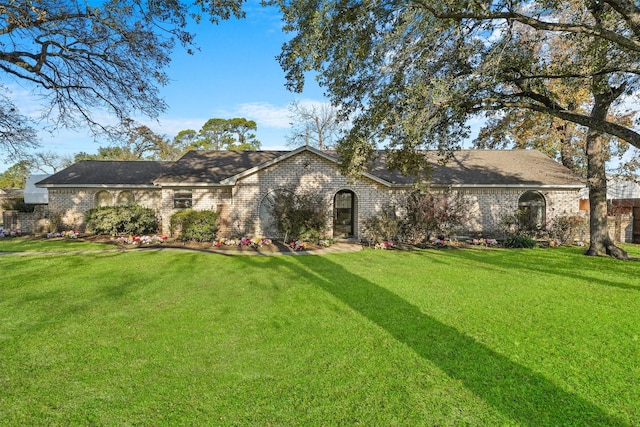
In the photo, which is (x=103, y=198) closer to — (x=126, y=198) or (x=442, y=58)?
(x=126, y=198)

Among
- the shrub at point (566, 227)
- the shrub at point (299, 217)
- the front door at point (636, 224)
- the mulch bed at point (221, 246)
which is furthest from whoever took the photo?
the front door at point (636, 224)

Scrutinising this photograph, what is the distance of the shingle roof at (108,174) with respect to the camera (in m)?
18.8

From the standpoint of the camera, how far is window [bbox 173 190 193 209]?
1636 centimetres

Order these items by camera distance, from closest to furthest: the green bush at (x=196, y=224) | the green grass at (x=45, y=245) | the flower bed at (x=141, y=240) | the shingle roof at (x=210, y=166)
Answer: the green grass at (x=45, y=245), the flower bed at (x=141, y=240), the green bush at (x=196, y=224), the shingle roof at (x=210, y=166)

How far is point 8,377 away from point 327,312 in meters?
4.21

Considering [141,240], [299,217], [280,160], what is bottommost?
[141,240]

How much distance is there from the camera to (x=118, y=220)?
51.3ft

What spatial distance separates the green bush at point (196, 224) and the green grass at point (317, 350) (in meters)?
5.90

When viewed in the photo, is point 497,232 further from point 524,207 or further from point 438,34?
point 438,34

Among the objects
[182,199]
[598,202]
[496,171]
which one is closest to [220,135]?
[182,199]

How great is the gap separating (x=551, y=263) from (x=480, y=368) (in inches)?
350

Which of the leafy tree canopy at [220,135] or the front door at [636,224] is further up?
the leafy tree canopy at [220,135]

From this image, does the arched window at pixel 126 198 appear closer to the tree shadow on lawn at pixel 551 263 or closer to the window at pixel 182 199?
the window at pixel 182 199

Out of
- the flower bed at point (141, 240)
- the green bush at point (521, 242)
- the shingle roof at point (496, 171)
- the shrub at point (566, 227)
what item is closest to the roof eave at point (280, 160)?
the shingle roof at point (496, 171)
